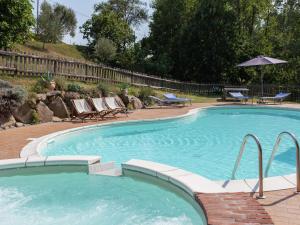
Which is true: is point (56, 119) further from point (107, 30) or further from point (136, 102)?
point (107, 30)

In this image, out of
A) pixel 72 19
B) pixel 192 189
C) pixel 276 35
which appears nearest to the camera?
pixel 192 189

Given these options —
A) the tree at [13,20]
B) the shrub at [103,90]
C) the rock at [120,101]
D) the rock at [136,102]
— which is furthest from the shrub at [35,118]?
the tree at [13,20]

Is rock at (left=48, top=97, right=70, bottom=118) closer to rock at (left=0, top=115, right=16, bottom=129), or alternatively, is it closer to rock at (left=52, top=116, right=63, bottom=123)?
rock at (left=52, top=116, right=63, bottom=123)

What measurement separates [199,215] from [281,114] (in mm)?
14353

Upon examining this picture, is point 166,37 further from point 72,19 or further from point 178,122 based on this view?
point 72,19

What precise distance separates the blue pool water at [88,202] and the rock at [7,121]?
462cm

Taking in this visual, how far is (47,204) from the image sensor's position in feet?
16.6

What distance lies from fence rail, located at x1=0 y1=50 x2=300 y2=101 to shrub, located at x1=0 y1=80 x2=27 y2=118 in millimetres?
2872

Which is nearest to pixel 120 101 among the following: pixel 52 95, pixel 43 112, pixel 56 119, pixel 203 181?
pixel 52 95

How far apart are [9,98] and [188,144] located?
5.35m

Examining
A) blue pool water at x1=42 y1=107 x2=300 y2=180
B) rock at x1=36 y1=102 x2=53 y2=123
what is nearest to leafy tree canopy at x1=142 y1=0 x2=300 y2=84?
blue pool water at x1=42 y1=107 x2=300 y2=180

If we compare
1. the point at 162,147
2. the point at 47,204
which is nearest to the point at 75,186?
the point at 47,204

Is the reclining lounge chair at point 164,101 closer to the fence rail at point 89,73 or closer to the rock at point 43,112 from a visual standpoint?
the fence rail at point 89,73

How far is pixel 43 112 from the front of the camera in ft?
37.6
